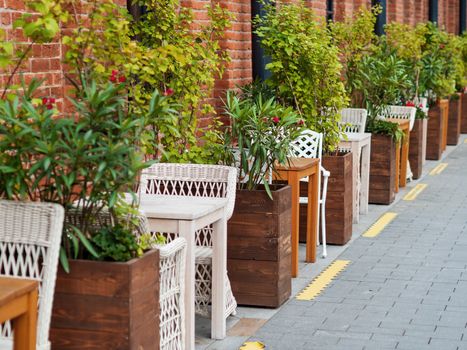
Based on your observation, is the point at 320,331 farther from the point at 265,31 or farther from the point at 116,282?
the point at 265,31

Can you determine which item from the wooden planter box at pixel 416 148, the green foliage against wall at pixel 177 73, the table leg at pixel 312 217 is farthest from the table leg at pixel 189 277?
the wooden planter box at pixel 416 148

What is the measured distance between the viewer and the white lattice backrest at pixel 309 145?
362 inches

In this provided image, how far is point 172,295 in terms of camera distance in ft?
18.7

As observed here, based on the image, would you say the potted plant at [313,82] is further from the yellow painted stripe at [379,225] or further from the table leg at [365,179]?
the table leg at [365,179]

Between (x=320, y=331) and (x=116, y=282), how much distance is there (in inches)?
88.9

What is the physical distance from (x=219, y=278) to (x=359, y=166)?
479 cm

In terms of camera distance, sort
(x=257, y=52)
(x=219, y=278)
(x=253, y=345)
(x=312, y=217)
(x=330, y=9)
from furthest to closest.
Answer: (x=330, y=9)
(x=257, y=52)
(x=312, y=217)
(x=219, y=278)
(x=253, y=345)

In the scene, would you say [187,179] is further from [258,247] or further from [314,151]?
[314,151]

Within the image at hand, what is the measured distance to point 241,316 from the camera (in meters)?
7.13

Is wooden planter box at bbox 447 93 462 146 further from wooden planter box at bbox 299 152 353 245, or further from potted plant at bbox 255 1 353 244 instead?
wooden planter box at bbox 299 152 353 245

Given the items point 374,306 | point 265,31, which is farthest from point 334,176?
point 374,306

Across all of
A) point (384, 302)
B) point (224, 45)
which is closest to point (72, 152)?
point (384, 302)

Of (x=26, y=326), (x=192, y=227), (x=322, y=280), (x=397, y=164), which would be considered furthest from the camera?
(x=397, y=164)

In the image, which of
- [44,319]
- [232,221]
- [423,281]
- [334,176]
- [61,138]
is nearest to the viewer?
[44,319]
